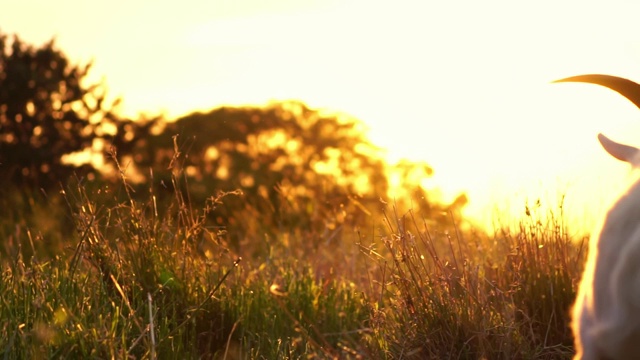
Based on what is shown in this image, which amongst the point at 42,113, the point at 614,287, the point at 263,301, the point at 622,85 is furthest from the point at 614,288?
the point at 42,113

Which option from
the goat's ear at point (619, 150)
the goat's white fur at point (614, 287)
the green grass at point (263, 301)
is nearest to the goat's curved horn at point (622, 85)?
the goat's ear at point (619, 150)

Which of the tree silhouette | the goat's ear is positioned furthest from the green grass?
the tree silhouette

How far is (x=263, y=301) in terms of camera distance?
4898 millimetres

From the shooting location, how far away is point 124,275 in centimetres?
421

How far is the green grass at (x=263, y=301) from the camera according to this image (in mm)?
3586

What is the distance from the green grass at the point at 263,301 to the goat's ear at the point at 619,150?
1.07 metres

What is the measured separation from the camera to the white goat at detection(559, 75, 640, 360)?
7.20 ft

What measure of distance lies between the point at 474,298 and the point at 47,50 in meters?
13.8

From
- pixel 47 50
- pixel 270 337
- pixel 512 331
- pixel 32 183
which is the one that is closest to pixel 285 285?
pixel 270 337

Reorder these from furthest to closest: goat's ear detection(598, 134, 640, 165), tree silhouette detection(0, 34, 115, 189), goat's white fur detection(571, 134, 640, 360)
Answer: tree silhouette detection(0, 34, 115, 189) → goat's ear detection(598, 134, 640, 165) → goat's white fur detection(571, 134, 640, 360)

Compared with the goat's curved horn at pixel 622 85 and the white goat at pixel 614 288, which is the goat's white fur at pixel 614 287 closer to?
the white goat at pixel 614 288

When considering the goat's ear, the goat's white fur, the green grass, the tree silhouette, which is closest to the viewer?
the goat's white fur

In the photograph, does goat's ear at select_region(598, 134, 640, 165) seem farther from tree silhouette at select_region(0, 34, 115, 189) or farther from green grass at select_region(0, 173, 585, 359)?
tree silhouette at select_region(0, 34, 115, 189)

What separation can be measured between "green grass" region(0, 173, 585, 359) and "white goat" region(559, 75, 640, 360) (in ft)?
3.15
